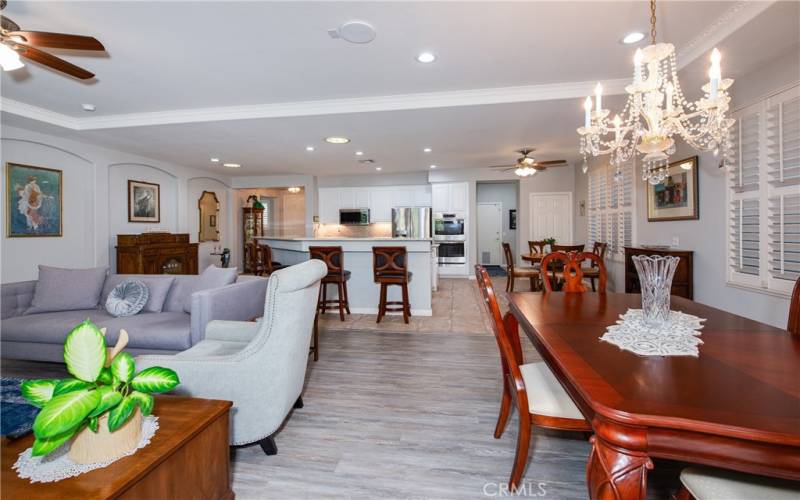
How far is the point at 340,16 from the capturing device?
7.74 feet

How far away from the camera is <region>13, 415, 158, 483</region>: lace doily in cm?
104

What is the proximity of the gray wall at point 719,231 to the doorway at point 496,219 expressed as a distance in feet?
20.0

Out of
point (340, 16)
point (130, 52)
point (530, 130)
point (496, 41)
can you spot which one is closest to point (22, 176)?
point (130, 52)

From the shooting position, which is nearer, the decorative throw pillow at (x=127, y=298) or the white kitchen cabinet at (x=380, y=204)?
the decorative throw pillow at (x=127, y=298)

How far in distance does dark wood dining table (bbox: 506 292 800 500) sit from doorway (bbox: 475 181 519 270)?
9316mm

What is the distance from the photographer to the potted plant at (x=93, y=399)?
3.24ft

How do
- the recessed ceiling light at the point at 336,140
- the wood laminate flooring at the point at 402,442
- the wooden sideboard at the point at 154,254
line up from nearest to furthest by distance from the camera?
the wood laminate flooring at the point at 402,442, the recessed ceiling light at the point at 336,140, the wooden sideboard at the point at 154,254

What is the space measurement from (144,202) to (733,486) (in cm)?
768

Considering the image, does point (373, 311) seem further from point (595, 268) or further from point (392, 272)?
point (595, 268)

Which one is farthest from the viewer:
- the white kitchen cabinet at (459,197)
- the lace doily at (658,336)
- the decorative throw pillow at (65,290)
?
the white kitchen cabinet at (459,197)

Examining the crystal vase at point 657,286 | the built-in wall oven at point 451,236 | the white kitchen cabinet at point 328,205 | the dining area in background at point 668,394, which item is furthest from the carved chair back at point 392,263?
the white kitchen cabinet at point 328,205

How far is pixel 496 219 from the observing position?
1055cm

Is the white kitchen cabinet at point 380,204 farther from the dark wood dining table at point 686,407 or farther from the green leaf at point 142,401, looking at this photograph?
the green leaf at point 142,401

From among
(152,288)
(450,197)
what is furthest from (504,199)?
(152,288)
